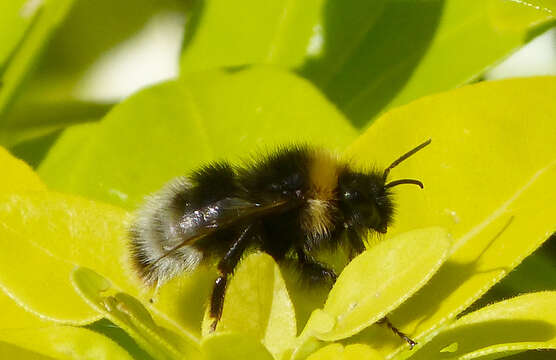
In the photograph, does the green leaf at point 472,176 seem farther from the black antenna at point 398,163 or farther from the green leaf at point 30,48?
the green leaf at point 30,48

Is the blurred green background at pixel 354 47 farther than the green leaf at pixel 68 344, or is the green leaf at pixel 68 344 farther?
the blurred green background at pixel 354 47

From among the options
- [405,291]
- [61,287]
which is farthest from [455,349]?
[61,287]

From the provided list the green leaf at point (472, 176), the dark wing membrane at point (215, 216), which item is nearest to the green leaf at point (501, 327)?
the green leaf at point (472, 176)

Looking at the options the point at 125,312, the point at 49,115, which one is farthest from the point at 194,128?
the point at 49,115

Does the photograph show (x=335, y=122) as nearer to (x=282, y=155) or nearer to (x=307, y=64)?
(x=282, y=155)

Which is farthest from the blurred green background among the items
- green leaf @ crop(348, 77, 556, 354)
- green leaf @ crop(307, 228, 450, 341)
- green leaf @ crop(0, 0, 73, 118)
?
green leaf @ crop(307, 228, 450, 341)

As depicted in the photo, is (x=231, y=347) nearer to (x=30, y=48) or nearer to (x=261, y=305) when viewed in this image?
(x=261, y=305)

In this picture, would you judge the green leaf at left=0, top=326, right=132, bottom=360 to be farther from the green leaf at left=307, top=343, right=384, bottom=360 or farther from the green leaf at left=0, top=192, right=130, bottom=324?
the green leaf at left=307, top=343, right=384, bottom=360
